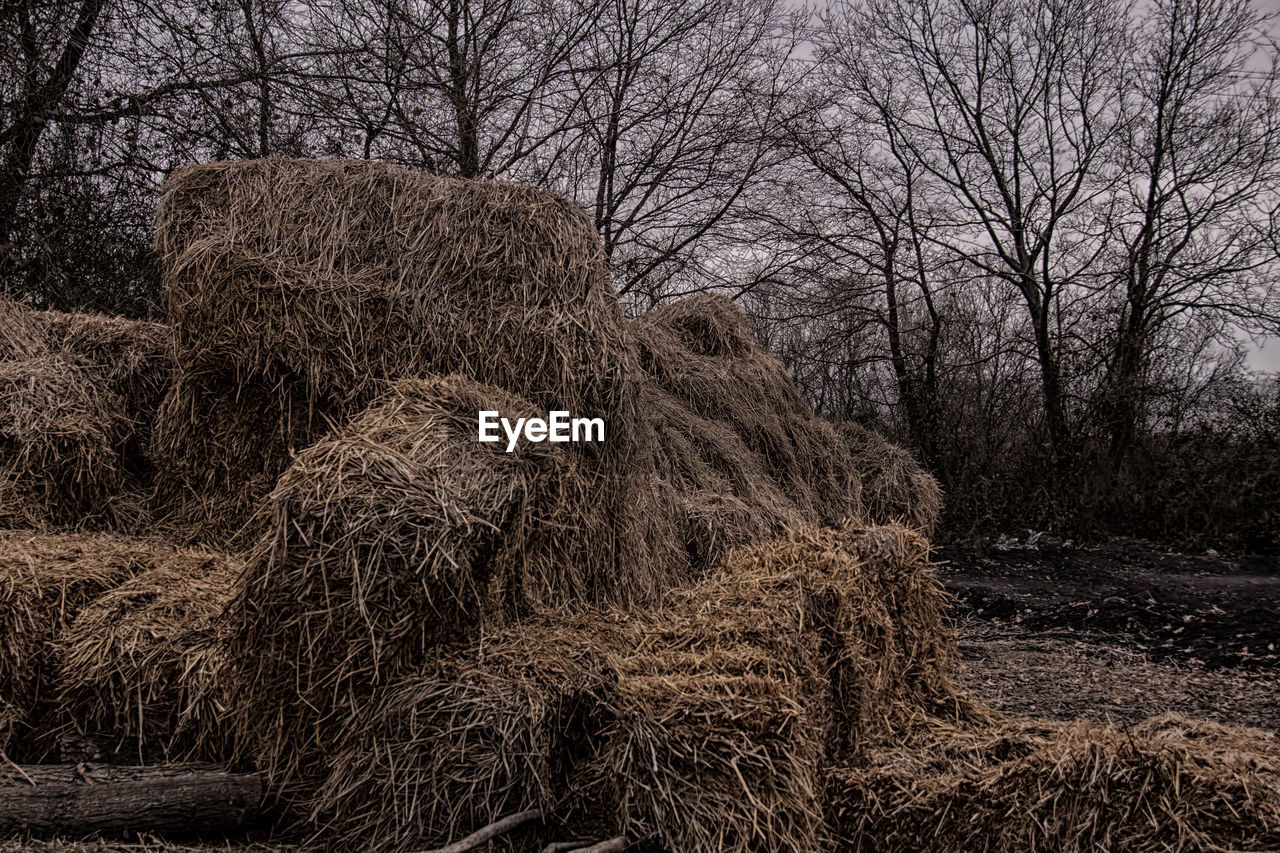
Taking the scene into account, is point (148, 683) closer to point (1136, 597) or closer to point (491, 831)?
point (491, 831)

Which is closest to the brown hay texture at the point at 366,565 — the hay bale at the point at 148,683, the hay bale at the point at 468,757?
the hay bale at the point at 468,757

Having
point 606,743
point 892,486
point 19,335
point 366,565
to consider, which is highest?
point 19,335

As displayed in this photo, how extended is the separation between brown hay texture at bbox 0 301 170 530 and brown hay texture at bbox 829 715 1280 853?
3497 millimetres

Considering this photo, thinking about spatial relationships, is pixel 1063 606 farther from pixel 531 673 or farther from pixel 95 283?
pixel 95 283

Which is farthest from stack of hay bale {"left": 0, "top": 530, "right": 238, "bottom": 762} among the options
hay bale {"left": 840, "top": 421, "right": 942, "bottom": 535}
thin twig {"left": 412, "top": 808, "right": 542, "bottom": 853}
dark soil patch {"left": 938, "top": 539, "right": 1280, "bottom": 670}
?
hay bale {"left": 840, "top": 421, "right": 942, "bottom": 535}

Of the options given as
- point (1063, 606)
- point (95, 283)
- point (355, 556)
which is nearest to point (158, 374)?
point (355, 556)

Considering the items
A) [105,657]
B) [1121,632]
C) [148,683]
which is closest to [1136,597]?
[1121,632]

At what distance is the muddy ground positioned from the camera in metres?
5.16

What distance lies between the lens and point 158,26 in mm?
9188

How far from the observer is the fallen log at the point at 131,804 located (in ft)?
Answer: 9.30

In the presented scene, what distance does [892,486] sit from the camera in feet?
26.2

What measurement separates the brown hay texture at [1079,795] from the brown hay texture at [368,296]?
1793 millimetres

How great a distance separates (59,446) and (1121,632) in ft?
23.0

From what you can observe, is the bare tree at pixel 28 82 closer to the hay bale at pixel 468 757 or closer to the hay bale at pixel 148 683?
the hay bale at pixel 148 683
